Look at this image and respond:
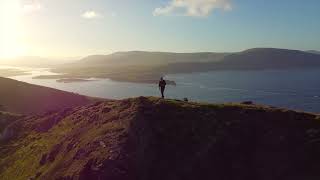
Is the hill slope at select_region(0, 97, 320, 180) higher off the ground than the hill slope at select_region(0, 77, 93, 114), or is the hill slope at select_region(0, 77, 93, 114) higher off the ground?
the hill slope at select_region(0, 97, 320, 180)

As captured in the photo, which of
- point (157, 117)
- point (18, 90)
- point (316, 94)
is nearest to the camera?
point (157, 117)

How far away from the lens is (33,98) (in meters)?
136

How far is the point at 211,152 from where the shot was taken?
36.1 m

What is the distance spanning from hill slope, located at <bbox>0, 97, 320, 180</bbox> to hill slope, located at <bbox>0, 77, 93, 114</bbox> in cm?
8804

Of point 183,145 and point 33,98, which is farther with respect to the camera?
point 33,98

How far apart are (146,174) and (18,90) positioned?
11503 centimetres

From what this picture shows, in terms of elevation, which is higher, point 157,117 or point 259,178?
point 157,117

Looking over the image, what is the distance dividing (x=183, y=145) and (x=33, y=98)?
107821 millimetres

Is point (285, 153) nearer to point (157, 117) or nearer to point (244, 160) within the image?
point (244, 160)

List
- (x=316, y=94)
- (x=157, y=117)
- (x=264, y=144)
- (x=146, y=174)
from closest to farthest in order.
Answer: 1. (x=146, y=174)
2. (x=264, y=144)
3. (x=157, y=117)
4. (x=316, y=94)

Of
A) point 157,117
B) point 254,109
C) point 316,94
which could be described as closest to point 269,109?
point 254,109

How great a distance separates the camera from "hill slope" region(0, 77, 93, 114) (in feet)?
422

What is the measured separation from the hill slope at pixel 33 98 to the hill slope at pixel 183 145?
88.0m

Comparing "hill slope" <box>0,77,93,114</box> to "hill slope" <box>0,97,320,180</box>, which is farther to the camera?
"hill slope" <box>0,77,93,114</box>
